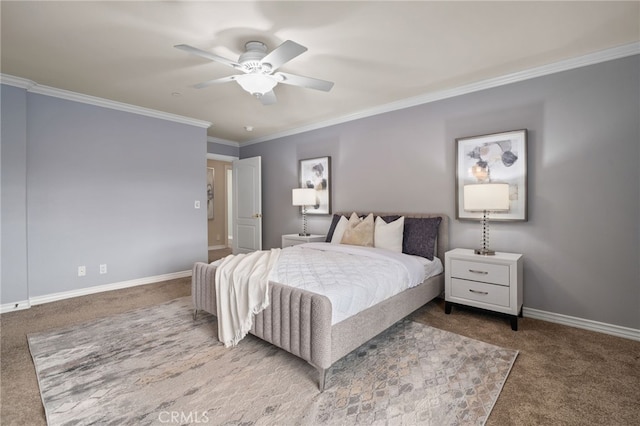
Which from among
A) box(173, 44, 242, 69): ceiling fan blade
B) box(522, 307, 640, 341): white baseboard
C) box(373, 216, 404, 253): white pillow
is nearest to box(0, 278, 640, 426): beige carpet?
box(522, 307, 640, 341): white baseboard

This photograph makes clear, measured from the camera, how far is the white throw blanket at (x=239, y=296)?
2.13m

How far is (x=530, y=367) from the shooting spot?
2.04 meters

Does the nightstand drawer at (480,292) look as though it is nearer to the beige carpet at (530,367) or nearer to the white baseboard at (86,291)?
the beige carpet at (530,367)

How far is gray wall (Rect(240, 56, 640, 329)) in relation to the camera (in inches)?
98.2

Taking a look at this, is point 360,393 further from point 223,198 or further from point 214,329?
point 223,198

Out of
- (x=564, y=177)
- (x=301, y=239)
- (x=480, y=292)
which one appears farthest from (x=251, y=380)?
(x=564, y=177)

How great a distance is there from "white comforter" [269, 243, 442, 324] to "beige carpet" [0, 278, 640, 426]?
58 centimetres

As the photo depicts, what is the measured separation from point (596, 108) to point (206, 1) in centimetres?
331

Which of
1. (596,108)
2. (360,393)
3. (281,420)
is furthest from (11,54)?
(596,108)

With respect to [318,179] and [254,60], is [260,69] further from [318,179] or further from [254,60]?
[318,179]

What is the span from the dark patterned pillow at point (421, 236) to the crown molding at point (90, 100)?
3.60 m

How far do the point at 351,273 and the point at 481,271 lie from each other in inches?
54.0

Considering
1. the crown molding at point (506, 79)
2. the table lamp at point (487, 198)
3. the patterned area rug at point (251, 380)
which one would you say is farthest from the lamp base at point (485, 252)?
the crown molding at point (506, 79)

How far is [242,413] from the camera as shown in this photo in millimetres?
1598
